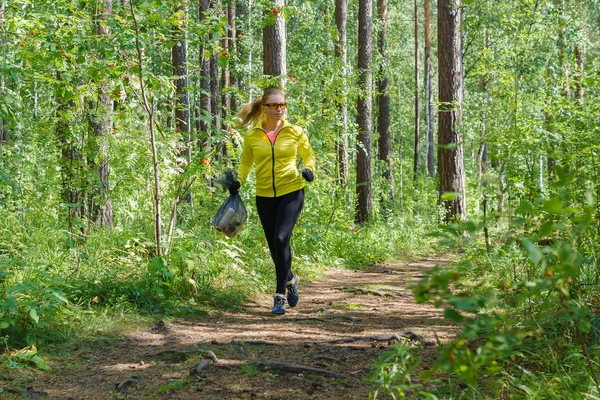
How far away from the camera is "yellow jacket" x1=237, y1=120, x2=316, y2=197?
5.64m

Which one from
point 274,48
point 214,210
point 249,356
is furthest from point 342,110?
point 249,356

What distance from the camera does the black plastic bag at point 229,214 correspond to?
566 centimetres

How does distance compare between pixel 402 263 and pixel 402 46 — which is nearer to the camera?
pixel 402 263

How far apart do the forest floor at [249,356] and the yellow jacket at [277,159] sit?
Result: 4.07 ft

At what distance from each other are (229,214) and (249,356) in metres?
1.96

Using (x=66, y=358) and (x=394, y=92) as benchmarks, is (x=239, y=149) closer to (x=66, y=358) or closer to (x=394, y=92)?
(x=66, y=358)

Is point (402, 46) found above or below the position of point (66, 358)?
above

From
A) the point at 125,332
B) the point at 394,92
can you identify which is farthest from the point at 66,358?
the point at 394,92

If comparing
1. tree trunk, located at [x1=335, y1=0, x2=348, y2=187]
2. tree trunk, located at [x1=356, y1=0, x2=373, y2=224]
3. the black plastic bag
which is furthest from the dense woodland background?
tree trunk, located at [x1=356, y1=0, x2=373, y2=224]

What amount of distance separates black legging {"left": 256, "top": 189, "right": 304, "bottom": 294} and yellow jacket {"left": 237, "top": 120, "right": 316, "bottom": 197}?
7cm

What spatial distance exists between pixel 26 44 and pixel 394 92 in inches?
1299

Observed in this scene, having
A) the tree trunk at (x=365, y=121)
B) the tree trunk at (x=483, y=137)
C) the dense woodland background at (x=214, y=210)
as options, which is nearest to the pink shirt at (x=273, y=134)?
the dense woodland background at (x=214, y=210)

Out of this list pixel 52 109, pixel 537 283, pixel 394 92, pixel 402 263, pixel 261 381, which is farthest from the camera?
pixel 394 92

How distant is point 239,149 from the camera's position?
7.46 m
